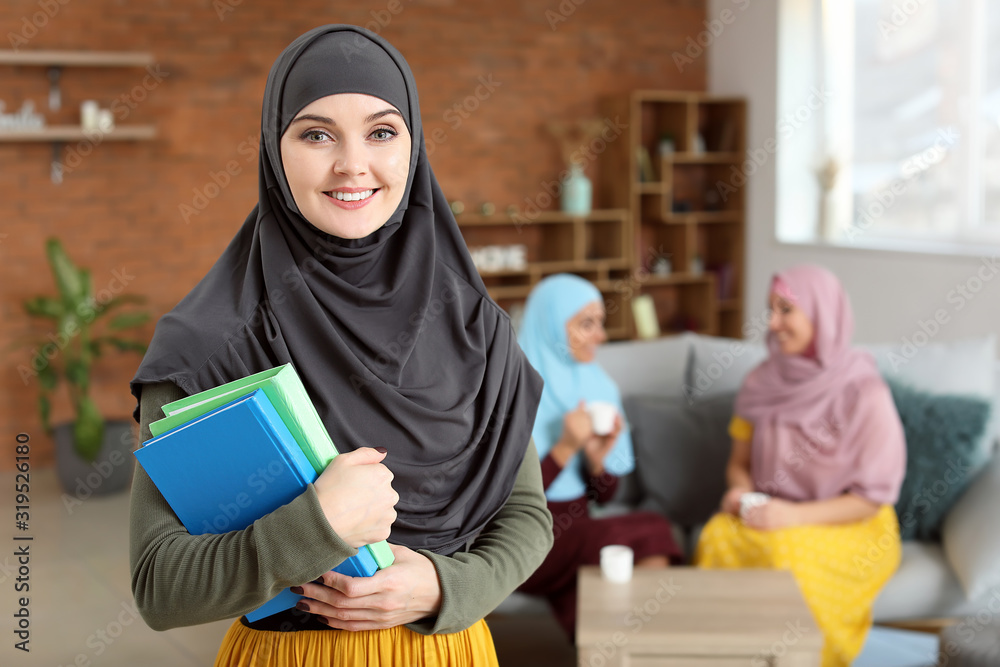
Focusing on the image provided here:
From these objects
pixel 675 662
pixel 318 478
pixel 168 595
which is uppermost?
pixel 318 478

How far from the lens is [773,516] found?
2527 mm

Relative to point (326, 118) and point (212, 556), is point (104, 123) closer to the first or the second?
point (326, 118)

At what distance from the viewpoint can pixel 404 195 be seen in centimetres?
105

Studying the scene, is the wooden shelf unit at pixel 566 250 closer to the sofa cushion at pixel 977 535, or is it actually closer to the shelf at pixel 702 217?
the shelf at pixel 702 217

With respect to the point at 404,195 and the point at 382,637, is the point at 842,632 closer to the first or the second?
the point at 382,637

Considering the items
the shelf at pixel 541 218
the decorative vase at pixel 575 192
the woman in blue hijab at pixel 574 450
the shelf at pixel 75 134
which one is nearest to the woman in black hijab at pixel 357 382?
the woman in blue hijab at pixel 574 450

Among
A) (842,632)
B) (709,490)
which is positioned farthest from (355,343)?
(709,490)

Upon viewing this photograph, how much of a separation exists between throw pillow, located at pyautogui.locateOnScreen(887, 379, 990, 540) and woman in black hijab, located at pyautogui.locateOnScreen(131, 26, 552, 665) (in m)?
1.95

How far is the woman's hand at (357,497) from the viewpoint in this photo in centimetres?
87

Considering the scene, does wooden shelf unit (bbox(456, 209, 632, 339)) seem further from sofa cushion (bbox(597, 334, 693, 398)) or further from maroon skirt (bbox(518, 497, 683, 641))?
maroon skirt (bbox(518, 497, 683, 641))

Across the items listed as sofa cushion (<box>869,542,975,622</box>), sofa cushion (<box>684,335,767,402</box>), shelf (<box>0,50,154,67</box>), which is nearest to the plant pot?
shelf (<box>0,50,154,67</box>)

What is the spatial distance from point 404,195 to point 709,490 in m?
2.19

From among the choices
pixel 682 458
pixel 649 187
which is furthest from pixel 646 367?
pixel 649 187

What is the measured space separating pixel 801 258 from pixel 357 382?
16.7 feet
